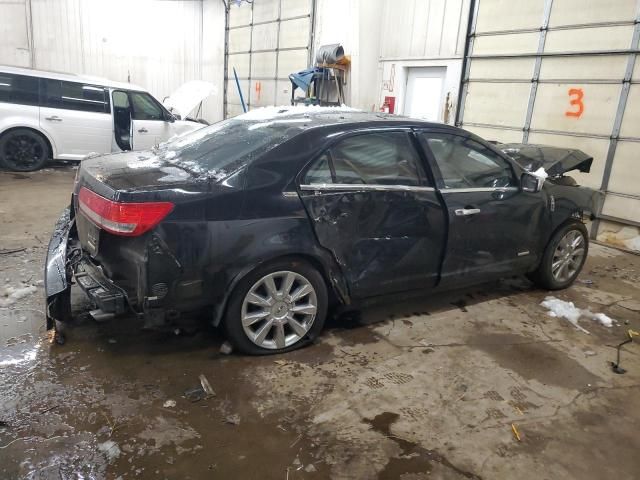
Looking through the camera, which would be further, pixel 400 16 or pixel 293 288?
pixel 400 16

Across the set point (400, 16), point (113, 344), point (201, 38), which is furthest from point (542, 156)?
point (201, 38)

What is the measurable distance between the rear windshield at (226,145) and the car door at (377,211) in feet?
1.14

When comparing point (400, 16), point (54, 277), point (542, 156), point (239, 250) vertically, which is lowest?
point (54, 277)

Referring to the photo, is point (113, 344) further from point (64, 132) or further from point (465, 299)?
point (64, 132)

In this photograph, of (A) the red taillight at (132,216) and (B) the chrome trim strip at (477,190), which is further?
(B) the chrome trim strip at (477,190)

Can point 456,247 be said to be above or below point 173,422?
above

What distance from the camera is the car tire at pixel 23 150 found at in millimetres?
8219

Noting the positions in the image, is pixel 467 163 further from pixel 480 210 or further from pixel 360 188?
pixel 360 188

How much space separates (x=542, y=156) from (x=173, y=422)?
4374 mm

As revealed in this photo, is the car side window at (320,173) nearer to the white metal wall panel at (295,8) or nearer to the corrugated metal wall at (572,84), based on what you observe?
the corrugated metal wall at (572,84)

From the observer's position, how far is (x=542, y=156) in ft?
16.7

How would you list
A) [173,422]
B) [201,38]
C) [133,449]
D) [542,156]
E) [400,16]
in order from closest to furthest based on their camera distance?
[133,449], [173,422], [542,156], [400,16], [201,38]

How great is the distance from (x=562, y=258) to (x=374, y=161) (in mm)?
2345

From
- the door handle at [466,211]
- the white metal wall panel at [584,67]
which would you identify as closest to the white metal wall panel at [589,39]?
the white metal wall panel at [584,67]
